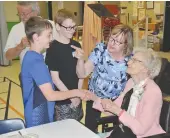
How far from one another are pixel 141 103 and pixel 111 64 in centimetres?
53

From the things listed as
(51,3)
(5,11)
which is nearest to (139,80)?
(5,11)

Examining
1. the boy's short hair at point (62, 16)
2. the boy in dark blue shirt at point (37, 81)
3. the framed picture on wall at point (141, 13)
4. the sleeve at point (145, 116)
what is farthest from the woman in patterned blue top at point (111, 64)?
the framed picture on wall at point (141, 13)

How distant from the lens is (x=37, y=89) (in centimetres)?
180

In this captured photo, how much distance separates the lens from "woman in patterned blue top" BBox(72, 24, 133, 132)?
6.86ft

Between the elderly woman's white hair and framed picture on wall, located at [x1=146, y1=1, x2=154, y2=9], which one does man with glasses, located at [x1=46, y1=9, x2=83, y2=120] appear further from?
framed picture on wall, located at [x1=146, y1=1, x2=154, y2=9]

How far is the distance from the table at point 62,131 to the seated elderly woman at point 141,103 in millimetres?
247

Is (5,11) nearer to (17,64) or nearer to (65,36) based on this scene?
(17,64)

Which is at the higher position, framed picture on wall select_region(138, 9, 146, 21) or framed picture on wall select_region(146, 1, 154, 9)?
framed picture on wall select_region(146, 1, 154, 9)

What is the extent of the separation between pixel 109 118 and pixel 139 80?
45 cm

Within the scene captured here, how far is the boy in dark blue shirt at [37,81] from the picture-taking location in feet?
5.70

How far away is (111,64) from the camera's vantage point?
2.18 m

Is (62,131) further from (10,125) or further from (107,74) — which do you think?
(107,74)

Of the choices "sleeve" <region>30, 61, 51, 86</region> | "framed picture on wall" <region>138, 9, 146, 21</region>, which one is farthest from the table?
"framed picture on wall" <region>138, 9, 146, 21</region>

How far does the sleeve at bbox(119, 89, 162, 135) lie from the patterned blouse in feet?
1.72
